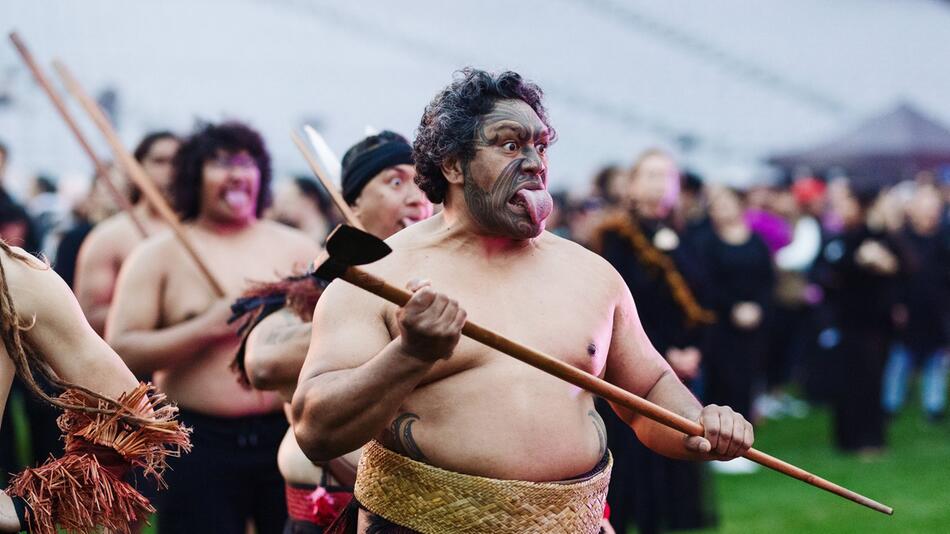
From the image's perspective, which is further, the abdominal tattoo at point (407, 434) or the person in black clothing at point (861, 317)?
the person in black clothing at point (861, 317)

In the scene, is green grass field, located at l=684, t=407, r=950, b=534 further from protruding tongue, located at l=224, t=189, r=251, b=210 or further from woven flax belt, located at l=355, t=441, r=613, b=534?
woven flax belt, located at l=355, t=441, r=613, b=534

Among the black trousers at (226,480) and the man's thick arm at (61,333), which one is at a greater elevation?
the man's thick arm at (61,333)

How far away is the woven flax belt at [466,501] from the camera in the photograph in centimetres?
306

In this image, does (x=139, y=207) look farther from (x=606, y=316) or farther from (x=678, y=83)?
(x=678, y=83)

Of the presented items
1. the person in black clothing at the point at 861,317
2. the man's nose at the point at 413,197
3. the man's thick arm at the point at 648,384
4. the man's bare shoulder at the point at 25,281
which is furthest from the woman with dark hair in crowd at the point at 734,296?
the man's bare shoulder at the point at 25,281

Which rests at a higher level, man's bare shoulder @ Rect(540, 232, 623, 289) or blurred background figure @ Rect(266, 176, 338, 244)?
man's bare shoulder @ Rect(540, 232, 623, 289)

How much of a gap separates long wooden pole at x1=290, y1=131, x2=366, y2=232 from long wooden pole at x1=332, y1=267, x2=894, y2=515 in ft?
3.87

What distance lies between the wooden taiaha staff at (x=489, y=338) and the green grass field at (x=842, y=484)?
487 cm

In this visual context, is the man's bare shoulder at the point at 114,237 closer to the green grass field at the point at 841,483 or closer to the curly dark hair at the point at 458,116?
the green grass field at the point at 841,483

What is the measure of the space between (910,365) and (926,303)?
1169 mm

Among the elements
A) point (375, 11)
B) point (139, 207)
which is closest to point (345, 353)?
point (139, 207)

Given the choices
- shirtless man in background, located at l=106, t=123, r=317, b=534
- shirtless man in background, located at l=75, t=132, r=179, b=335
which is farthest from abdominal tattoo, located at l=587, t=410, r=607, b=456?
shirtless man in background, located at l=75, t=132, r=179, b=335

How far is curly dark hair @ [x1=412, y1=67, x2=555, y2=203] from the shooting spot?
10.6ft

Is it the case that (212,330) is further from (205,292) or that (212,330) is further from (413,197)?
(413,197)
